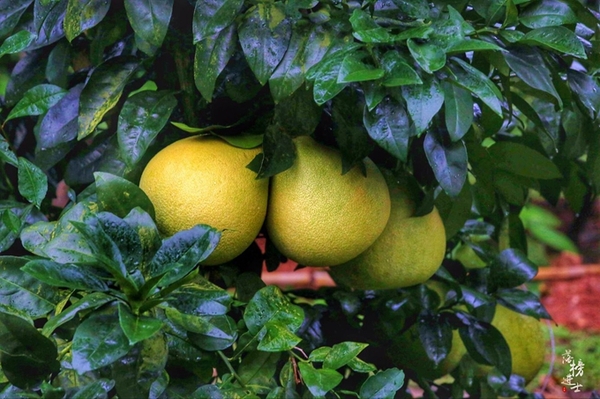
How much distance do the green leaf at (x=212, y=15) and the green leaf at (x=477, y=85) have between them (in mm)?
190

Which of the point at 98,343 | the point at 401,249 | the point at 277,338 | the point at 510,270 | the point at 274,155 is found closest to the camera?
the point at 98,343

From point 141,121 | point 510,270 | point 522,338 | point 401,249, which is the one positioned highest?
point 141,121

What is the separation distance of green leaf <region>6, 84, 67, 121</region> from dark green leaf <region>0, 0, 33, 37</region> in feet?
0.31

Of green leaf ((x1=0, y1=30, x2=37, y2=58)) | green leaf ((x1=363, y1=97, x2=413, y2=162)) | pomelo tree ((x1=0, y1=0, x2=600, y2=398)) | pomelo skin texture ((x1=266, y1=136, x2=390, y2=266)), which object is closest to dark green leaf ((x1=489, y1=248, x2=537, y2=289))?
pomelo tree ((x1=0, y1=0, x2=600, y2=398))

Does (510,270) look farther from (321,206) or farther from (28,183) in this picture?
(28,183)

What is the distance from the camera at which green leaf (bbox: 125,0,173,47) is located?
0.66m

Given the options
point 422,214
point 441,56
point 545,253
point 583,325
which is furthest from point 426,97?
point 545,253

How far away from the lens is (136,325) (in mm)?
495

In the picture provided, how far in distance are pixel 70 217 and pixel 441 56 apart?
1.05 ft

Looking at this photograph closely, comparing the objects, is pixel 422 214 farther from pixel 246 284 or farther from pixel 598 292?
pixel 598 292

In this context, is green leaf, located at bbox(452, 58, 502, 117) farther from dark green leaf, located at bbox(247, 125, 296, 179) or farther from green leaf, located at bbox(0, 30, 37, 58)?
green leaf, located at bbox(0, 30, 37, 58)

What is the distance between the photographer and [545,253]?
2.89m

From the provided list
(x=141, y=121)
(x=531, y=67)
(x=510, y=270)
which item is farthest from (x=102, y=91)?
(x=510, y=270)

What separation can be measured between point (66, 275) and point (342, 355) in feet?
0.70
